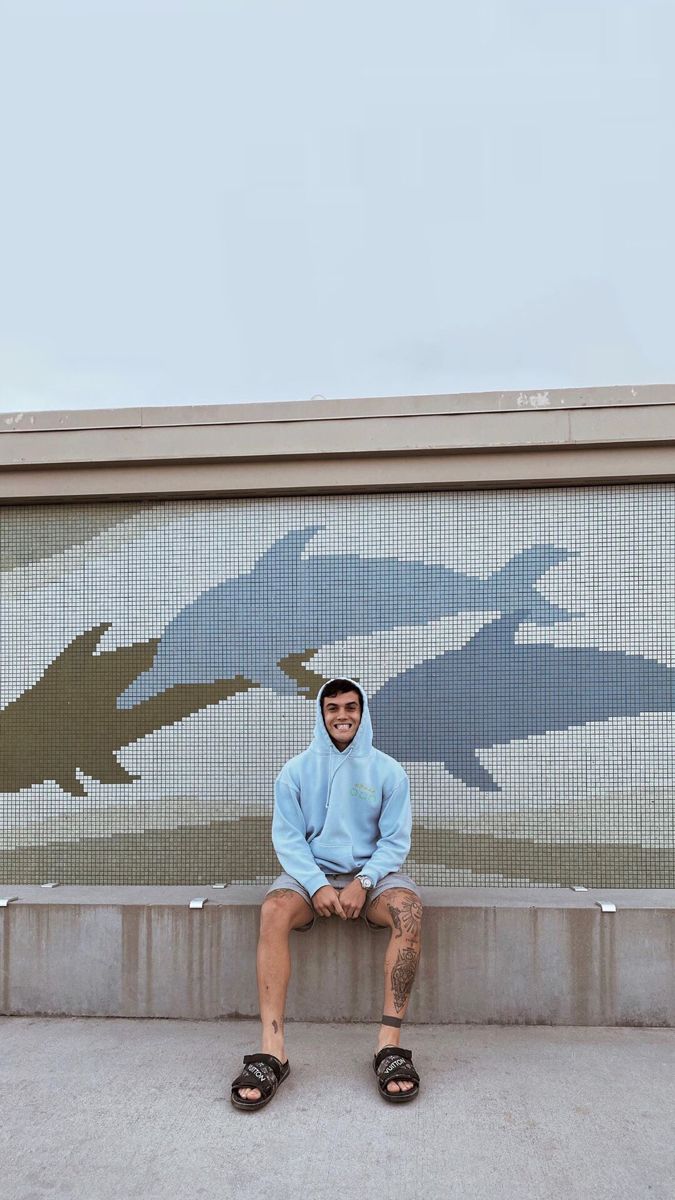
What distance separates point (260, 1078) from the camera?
258 centimetres

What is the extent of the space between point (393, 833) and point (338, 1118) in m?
0.97

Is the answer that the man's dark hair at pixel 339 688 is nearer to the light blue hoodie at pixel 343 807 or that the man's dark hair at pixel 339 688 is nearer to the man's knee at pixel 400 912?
the light blue hoodie at pixel 343 807

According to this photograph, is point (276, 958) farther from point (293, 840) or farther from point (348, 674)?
point (348, 674)

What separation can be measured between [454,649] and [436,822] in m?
0.82

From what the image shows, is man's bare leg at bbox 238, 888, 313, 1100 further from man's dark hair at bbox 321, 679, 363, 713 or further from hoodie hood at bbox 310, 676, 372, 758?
man's dark hair at bbox 321, 679, 363, 713

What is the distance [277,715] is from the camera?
4.16 meters

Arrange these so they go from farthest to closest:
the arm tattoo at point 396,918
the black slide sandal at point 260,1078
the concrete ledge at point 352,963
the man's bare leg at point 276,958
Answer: the concrete ledge at point 352,963, the arm tattoo at point 396,918, the man's bare leg at point 276,958, the black slide sandal at point 260,1078

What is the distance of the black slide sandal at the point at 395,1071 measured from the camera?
259 cm

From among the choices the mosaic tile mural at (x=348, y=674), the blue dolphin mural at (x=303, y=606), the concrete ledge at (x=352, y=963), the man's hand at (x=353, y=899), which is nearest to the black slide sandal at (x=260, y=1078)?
the man's hand at (x=353, y=899)

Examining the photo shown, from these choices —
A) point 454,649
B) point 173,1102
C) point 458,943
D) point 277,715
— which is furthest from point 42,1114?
point 454,649

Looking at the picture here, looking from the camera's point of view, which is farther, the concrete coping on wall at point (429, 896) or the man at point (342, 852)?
the concrete coping on wall at point (429, 896)

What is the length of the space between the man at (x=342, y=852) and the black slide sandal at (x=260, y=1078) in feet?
0.27

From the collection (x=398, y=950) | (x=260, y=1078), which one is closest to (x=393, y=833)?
(x=398, y=950)

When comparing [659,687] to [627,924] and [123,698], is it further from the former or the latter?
[123,698]
